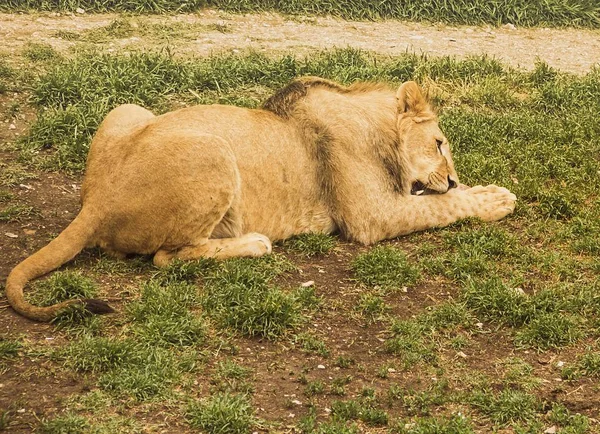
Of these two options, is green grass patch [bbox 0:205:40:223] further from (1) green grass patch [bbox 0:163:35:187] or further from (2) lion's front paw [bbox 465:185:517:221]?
(2) lion's front paw [bbox 465:185:517:221]

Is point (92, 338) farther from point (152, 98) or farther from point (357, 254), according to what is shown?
point (152, 98)

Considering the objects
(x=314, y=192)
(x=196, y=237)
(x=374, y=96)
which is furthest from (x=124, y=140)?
(x=374, y=96)

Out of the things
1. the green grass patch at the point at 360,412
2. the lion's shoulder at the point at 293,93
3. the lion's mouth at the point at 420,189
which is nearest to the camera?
the green grass patch at the point at 360,412

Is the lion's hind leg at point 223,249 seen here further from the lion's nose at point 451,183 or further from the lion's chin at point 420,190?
the lion's nose at point 451,183

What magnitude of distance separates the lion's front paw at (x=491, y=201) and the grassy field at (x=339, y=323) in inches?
4.0

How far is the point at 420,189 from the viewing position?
759cm

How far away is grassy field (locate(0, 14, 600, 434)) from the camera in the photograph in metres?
5.13

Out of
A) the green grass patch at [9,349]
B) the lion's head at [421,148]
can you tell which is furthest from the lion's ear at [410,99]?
the green grass patch at [9,349]

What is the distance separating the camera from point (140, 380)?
17.2 feet

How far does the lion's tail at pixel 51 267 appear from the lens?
19.1ft

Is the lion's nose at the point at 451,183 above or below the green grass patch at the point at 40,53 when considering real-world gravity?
below

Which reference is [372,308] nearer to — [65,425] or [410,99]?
[410,99]

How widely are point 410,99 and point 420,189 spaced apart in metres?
0.67

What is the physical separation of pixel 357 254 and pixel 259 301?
44.3 inches
